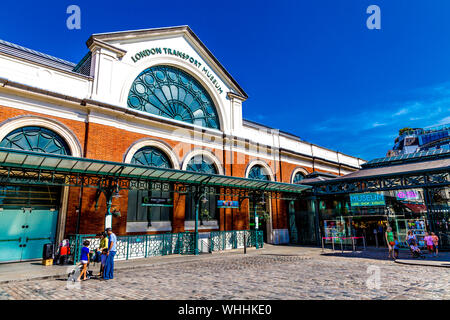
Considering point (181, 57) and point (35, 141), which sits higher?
point (181, 57)

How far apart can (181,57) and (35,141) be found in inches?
447

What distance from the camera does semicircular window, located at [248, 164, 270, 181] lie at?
24.5 metres

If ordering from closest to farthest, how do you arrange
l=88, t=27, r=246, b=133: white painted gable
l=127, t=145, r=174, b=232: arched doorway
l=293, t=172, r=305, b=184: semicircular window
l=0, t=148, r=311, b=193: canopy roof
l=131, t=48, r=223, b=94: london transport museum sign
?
l=0, t=148, r=311, b=193: canopy roof → l=127, t=145, r=174, b=232: arched doorway → l=88, t=27, r=246, b=133: white painted gable → l=131, t=48, r=223, b=94: london transport museum sign → l=293, t=172, r=305, b=184: semicircular window

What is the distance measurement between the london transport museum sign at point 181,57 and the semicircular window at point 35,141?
23.0 ft

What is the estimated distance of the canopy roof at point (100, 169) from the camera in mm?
11320

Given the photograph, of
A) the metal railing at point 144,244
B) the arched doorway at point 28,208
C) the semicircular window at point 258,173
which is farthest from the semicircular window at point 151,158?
the semicircular window at point 258,173

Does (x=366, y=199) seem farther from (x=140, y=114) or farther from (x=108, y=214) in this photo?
(x=108, y=214)

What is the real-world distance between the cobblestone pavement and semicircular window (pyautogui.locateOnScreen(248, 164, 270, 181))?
13461mm

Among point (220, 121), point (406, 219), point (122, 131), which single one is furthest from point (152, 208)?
point (406, 219)

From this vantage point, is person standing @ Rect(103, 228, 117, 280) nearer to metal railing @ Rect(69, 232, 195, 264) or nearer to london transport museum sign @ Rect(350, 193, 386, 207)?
metal railing @ Rect(69, 232, 195, 264)

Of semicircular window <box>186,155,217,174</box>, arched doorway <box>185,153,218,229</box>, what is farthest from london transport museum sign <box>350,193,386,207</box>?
semicircular window <box>186,155,217,174</box>

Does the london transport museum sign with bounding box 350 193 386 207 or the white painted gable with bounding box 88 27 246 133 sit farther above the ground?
the white painted gable with bounding box 88 27 246 133

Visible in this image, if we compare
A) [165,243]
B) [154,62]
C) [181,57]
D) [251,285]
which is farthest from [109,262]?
[181,57]

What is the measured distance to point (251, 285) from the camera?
8.27 metres
